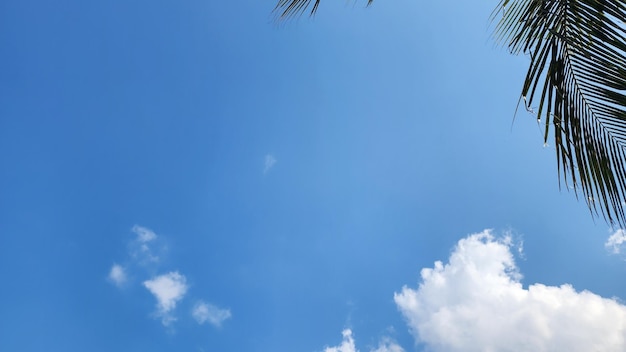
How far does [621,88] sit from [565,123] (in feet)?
1.29

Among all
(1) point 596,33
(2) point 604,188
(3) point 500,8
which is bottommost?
(2) point 604,188

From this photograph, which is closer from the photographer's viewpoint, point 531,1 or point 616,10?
point 616,10

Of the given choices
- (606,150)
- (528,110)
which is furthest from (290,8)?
(606,150)

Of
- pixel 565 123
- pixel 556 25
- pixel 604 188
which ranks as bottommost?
pixel 604 188

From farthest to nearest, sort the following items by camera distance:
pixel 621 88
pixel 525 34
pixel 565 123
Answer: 1. pixel 525 34
2. pixel 565 123
3. pixel 621 88

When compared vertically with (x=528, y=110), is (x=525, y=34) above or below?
above


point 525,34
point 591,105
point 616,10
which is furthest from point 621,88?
point 525,34

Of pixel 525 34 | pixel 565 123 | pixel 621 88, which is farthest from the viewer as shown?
pixel 525 34

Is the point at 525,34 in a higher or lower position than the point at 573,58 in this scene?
higher

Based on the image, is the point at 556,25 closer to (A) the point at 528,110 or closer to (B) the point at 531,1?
(B) the point at 531,1

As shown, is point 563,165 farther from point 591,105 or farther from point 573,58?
point 573,58

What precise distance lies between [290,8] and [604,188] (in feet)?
8.60

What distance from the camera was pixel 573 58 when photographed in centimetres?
332

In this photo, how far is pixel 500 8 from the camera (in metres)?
3.64
